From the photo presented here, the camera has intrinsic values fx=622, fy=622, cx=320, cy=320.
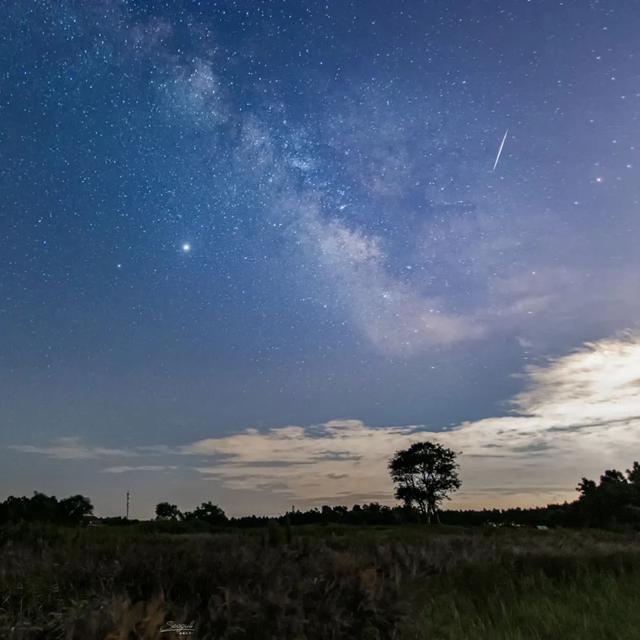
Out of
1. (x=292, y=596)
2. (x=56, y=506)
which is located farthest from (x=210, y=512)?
(x=292, y=596)

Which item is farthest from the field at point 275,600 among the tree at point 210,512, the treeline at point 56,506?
the tree at point 210,512

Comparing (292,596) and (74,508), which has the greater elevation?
(74,508)

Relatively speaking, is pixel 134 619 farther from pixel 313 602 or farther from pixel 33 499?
pixel 33 499

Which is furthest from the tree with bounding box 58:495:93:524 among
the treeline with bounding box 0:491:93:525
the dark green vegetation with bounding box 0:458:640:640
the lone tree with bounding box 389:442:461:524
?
the lone tree with bounding box 389:442:461:524

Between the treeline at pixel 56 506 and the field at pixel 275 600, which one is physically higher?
the treeline at pixel 56 506

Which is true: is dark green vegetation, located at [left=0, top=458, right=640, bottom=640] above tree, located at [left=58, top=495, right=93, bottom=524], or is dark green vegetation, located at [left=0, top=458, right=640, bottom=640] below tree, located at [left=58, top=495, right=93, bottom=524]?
below

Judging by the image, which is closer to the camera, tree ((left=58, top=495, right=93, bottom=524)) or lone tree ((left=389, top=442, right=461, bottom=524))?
tree ((left=58, top=495, right=93, bottom=524))

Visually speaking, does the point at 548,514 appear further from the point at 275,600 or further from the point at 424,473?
the point at 275,600

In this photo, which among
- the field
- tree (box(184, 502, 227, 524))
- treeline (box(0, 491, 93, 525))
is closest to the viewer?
the field

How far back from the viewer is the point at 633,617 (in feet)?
18.5

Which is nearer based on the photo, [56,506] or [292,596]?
[292,596]

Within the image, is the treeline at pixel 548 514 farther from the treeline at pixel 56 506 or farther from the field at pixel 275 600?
the field at pixel 275 600

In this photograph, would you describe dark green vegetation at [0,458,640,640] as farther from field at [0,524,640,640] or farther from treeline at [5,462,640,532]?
treeline at [5,462,640,532]

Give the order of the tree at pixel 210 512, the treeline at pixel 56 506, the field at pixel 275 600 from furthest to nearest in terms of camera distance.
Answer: the tree at pixel 210 512
the treeline at pixel 56 506
the field at pixel 275 600
